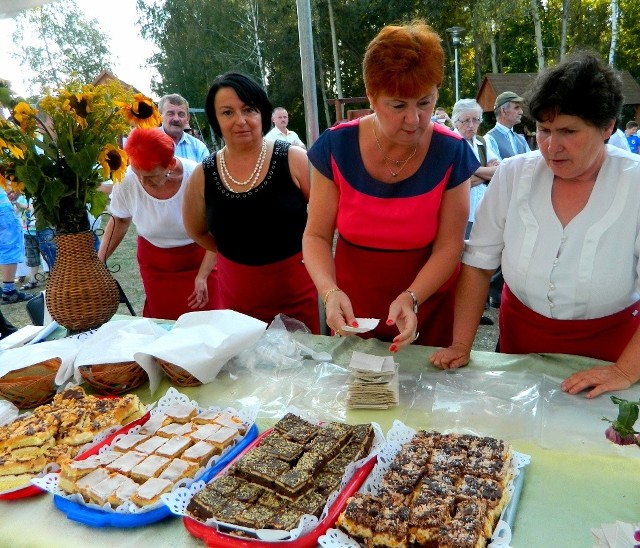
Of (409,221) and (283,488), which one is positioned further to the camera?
(409,221)

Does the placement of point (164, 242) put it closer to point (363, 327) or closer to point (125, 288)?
point (363, 327)

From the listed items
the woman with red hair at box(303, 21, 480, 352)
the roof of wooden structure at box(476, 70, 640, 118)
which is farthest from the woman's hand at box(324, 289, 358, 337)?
the roof of wooden structure at box(476, 70, 640, 118)

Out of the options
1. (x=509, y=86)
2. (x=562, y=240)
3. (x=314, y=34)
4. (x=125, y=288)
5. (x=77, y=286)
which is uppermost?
(x=314, y=34)

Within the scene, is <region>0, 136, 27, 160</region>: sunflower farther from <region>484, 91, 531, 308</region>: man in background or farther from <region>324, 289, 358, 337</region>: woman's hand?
<region>484, 91, 531, 308</region>: man in background

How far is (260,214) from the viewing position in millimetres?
2406

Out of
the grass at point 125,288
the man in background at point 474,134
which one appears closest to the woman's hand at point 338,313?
the grass at point 125,288

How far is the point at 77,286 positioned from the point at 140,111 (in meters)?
0.74

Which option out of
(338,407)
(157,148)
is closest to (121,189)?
(157,148)

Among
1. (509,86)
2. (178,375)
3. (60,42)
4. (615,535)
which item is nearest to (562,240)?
(615,535)

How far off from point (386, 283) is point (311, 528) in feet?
3.85

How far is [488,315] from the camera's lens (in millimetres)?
5262

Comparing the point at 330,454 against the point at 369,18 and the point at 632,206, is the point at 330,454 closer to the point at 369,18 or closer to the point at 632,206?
the point at 632,206

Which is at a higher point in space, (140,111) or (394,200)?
(140,111)

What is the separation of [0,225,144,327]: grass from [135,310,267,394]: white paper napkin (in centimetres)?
278
